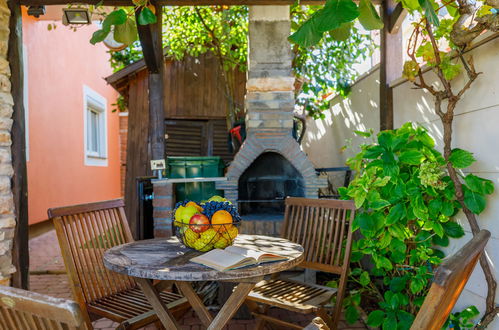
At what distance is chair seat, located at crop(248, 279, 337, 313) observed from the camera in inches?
80.9

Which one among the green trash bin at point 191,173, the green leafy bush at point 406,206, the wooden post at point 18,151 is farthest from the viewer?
the green trash bin at point 191,173

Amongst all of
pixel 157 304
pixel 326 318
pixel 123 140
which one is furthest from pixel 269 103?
pixel 123 140

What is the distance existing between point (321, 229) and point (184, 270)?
120 centimetres

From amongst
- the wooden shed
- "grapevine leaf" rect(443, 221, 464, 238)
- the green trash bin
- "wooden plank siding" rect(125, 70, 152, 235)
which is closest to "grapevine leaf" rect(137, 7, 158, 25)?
the green trash bin

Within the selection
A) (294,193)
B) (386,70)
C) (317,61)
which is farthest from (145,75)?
(386,70)

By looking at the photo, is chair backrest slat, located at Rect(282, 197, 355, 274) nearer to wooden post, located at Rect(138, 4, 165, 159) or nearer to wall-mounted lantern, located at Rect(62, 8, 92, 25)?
wooden post, located at Rect(138, 4, 165, 159)

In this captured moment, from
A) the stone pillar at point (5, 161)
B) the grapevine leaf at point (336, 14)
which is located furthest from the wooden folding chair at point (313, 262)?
the stone pillar at point (5, 161)

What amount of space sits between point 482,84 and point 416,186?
669 millimetres

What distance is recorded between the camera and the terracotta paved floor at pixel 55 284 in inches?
114

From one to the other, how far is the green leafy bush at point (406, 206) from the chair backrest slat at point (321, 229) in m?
0.11

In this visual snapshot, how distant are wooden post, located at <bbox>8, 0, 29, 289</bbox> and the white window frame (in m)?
5.26

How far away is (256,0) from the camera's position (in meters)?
3.39

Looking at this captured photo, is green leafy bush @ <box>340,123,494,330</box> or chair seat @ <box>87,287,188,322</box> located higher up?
green leafy bush @ <box>340,123,494,330</box>

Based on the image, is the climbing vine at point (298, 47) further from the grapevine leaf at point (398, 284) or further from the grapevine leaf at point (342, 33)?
the grapevine leaf at point (342, 33)
